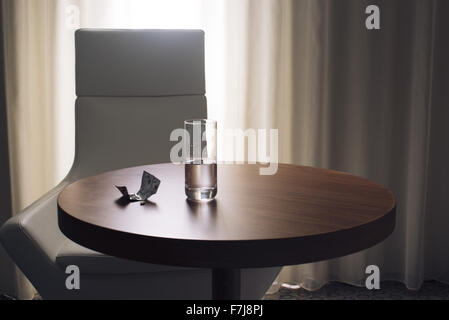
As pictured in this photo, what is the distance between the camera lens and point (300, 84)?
242 centimetres

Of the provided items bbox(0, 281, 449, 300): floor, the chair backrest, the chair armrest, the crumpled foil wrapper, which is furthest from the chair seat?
bbox(0, 281, 449, 300): floor

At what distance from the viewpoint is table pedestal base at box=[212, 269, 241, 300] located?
1228 millimetres

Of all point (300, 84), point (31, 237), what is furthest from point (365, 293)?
point (31, 237)

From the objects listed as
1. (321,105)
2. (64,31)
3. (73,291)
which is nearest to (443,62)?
(321,105)

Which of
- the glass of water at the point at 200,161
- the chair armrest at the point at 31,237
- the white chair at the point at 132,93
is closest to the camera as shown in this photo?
the glass of water at the point at 200,161

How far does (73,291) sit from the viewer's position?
4.98 feet

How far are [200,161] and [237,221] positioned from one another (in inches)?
7.9

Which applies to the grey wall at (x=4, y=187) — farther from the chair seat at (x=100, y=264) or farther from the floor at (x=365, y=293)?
the floor at (x=365, y=293)

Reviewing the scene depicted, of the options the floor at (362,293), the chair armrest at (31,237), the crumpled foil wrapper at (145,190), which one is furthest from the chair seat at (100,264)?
the floor at (362,293)

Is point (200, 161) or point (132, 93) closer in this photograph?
point (200, 161)

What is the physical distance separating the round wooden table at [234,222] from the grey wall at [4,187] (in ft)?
3.87

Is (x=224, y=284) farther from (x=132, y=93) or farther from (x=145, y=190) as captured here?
(x=132, y=93)

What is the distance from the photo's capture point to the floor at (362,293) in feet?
7.73

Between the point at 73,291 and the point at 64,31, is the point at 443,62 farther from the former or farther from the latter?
the point at 73,291
